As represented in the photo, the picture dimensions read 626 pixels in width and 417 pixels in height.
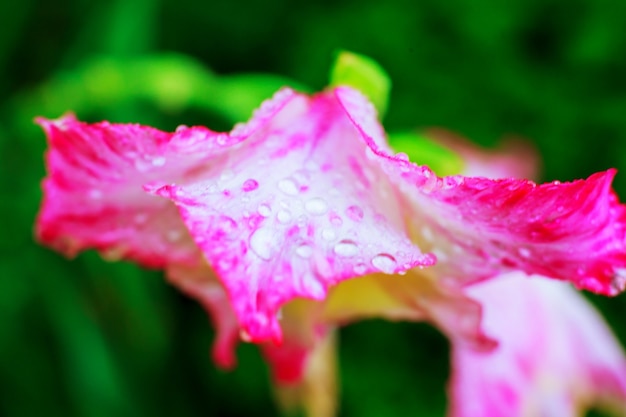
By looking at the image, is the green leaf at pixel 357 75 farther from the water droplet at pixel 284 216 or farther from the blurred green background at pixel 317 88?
the blurred green background at pixel 317 88

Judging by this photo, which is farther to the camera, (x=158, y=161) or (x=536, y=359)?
(x=536, y=359)

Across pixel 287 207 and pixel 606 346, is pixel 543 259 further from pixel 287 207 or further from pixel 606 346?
pixel 606 346

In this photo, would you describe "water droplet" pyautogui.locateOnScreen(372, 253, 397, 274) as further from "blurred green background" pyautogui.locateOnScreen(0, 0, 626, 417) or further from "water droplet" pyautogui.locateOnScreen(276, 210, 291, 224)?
"blurred green background" pyautogui.locateOnScreen(0, 0, 626, 417)

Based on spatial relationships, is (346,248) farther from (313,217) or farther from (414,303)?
(414,303)

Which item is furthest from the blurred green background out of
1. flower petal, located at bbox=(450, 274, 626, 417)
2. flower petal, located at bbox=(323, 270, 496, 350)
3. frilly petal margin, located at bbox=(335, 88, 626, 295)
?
frilly petal margin, located at bbox=(335, 88, 626, 295)

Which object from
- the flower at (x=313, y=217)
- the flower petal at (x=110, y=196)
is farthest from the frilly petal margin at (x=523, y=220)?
the flower petal at (x=110, y=196)

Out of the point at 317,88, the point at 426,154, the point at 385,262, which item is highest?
the point at 317,88

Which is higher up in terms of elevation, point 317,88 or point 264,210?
point 317,88

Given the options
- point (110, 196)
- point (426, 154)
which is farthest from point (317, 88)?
point (110, 196)

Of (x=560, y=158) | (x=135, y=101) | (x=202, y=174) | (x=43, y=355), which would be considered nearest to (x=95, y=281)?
(x=43, y=355)
